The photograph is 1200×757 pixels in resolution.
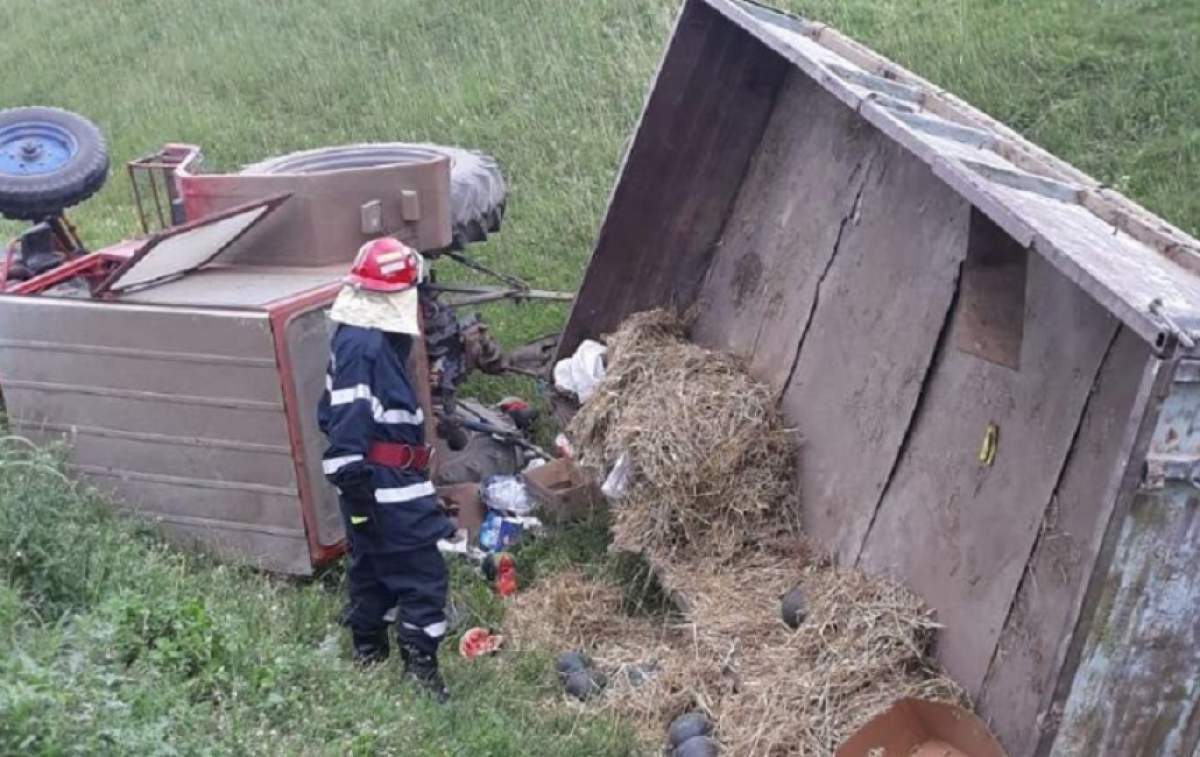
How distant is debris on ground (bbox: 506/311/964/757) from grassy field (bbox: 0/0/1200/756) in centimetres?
36

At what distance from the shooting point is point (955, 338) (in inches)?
214

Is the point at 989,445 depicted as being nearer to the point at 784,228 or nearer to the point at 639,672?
the point at 639,672

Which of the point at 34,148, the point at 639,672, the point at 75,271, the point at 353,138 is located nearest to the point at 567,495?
the point at 639,672

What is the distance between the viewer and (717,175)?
7.37 metres

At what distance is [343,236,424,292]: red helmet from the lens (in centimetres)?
561

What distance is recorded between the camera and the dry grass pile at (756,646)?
511 centimetres

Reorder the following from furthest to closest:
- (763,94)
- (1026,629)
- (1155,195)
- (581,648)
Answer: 1. (1155,195)
2. (763,94)
3. (581,648)
4. (1026,629)

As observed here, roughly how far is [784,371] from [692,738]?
77.6 inches

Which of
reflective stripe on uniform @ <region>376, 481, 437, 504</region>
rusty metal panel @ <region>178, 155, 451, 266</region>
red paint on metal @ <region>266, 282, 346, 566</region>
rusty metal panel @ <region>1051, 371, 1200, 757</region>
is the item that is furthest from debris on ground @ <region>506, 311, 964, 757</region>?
rusty metal panel @ <region>178, 155, 451, 266</region>

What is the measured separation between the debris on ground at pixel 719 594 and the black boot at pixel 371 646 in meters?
0.66

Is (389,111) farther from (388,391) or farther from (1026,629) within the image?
(1026,629)

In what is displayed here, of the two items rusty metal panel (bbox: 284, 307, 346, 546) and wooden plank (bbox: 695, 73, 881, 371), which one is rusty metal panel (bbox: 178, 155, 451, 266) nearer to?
rusty metal panel (bbox: 284, 307, 346, 546)

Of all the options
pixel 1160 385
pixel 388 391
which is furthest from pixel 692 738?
pixel 1160 385

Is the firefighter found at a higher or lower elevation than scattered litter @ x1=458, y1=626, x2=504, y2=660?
higher
